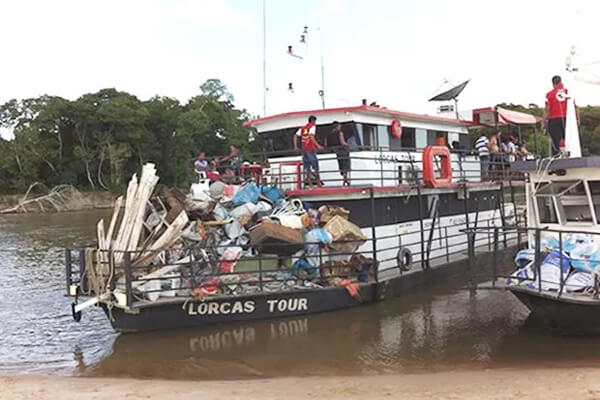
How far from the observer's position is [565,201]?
1006 centimetres

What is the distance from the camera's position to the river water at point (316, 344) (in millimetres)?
8883

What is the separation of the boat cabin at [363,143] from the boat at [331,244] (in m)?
0.03

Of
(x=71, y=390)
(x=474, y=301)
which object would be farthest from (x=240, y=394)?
(x=474, y=301)

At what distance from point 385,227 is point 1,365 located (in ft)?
27.1

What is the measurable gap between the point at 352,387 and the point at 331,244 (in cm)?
425

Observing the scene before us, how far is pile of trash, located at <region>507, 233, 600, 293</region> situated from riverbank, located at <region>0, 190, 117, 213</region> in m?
50.9

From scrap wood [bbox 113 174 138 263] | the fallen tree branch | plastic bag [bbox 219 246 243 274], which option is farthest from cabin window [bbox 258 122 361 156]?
the fallen tree branch

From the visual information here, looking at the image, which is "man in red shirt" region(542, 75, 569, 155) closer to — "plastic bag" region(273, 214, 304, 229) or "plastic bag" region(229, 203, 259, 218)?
"plastic bag" region(273, 214, 304, 229)

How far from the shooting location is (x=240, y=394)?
282 inches

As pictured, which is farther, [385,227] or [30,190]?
[30,190]

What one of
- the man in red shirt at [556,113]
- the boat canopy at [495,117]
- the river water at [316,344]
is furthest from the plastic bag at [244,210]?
the boat canopy at [495,117]

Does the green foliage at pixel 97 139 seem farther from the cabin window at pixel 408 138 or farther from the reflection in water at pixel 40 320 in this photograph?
the cabin window at pixel 408 138

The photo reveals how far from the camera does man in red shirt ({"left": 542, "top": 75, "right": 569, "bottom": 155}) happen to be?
10195 mm

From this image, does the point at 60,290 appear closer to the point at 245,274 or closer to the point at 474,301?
the point at 245,274
